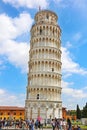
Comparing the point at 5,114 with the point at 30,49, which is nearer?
the point at 30,49

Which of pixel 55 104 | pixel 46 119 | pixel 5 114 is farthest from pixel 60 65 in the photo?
pixel 5 114

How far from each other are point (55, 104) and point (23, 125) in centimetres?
2193

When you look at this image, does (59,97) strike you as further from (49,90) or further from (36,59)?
(36,59)

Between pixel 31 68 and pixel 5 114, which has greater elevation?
pixel 31 68

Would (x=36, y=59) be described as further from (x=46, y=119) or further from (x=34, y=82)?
(x=46, y=119)

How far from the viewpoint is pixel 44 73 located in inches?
2162

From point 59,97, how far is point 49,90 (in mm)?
3554

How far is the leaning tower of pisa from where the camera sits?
177ft

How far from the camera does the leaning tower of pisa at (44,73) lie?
2121 inches

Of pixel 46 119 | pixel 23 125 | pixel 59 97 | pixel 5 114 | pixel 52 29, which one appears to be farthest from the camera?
pixel 5 114

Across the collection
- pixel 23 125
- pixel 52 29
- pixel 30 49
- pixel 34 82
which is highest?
pixel 52 29

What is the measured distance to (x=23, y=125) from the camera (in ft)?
108

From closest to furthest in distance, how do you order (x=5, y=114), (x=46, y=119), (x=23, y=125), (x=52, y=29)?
1. (x=23, y=125)
2. (x=46, y=119)
3. (x=52, y=29)
4. (x=5, y=114)

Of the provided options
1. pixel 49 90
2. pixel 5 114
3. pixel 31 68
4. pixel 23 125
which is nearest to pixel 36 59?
pixel 31 68
